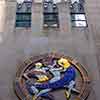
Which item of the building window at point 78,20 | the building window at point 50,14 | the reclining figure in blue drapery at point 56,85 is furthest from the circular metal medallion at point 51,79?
the building window at point 78,20

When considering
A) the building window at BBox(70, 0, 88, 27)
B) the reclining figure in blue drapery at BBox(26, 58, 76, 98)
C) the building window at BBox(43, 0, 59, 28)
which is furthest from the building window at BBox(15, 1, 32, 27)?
the reclining figure in blue drapery at BBox(26, 58, 76, 98)

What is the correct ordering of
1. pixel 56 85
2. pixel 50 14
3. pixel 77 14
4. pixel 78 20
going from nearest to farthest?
pixel 56 85, pixel 78 20, pixel 50 14, pixel 77 14

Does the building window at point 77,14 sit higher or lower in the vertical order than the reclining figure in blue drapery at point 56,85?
higher

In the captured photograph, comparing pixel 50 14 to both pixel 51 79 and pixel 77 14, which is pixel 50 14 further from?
pixel 51 79

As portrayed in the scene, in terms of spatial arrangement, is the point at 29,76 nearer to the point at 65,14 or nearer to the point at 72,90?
the point at 72,90

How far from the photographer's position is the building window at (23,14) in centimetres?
1541

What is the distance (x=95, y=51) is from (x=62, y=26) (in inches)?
67.6

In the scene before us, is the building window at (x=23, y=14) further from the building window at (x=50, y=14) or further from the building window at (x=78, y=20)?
the building window at (x=78, y=20)

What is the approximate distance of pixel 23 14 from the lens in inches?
621

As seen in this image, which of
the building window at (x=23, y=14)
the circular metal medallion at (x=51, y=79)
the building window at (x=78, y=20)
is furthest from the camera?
the building window at (x=78, y=20)

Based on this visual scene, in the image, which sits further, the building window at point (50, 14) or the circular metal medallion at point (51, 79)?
the building window at point (50, 14)

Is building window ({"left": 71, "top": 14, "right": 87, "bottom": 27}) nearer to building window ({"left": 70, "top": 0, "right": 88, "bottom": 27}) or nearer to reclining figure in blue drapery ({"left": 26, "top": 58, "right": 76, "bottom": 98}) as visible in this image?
building window ({"left": 70, "top": 0, "right": 88, "bottom": 27})

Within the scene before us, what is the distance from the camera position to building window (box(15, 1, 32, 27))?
1541 cm

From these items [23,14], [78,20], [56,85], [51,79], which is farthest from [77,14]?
[56,85]
